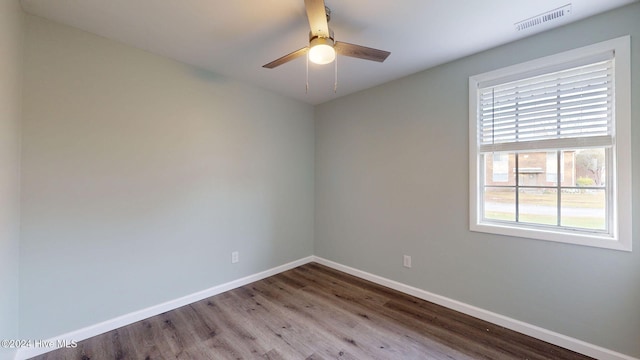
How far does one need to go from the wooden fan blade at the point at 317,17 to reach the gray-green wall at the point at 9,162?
1644 millimetres

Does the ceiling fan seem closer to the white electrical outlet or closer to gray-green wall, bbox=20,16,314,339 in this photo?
gray-green wall, bbox=20,16,314,339

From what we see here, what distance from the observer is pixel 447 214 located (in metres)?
2.49

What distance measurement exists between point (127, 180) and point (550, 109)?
3554 mm

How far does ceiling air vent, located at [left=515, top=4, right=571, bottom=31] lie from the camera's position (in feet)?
5.50

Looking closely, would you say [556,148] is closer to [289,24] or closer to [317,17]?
[317,17]

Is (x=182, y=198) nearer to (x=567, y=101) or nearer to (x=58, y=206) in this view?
(x=58, y=206)

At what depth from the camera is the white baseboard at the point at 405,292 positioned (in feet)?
5.81

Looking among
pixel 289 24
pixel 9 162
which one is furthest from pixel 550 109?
pixel 9 162

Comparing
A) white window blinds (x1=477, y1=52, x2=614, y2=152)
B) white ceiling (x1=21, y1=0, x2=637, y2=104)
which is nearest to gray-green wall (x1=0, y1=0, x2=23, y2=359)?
white ceiling (x1=21, y1=0, x2=637, y2=104)

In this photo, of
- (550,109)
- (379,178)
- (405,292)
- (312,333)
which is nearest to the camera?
(550,109)

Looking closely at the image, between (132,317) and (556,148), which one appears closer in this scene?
(556,148)

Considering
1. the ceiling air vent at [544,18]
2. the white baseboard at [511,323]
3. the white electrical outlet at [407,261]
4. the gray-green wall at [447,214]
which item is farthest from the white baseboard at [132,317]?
the ceiling air vent at [544,18]

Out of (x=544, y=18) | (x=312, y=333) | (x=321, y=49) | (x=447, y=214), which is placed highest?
(x=544, y=18)

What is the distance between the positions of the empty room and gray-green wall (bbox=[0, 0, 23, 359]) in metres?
0.03
